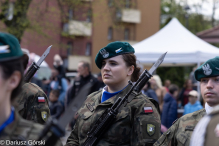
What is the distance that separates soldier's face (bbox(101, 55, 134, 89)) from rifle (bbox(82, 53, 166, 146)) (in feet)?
0.92

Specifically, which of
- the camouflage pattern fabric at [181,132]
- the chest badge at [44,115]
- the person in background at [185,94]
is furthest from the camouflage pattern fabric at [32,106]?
the person in background at [185,94]

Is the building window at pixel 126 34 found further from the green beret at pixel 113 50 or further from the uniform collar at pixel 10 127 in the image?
the uniform collar at pixel 10 127

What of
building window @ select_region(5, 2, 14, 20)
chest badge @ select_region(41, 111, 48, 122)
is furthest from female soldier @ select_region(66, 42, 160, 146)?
building window @ select_region(5, 2, 14, 20)

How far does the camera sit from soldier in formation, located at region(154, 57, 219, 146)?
297 centimetres

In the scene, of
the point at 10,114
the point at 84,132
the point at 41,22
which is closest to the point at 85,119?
the point at 84,132

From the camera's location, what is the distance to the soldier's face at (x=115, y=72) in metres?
3.45

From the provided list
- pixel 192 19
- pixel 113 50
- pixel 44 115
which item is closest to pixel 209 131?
pixel 113 50

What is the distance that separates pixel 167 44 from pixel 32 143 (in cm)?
923

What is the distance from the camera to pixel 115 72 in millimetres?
3445

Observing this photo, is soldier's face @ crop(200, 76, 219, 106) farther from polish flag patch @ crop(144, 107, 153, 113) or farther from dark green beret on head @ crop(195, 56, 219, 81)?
polish flag patch @ crop(144, 107, 153, 113)

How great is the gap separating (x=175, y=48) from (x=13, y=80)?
29.3ft

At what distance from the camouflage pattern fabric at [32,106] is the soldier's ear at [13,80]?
146 cm

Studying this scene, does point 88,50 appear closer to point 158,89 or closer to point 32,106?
point 158,89

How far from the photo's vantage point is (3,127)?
196cm
